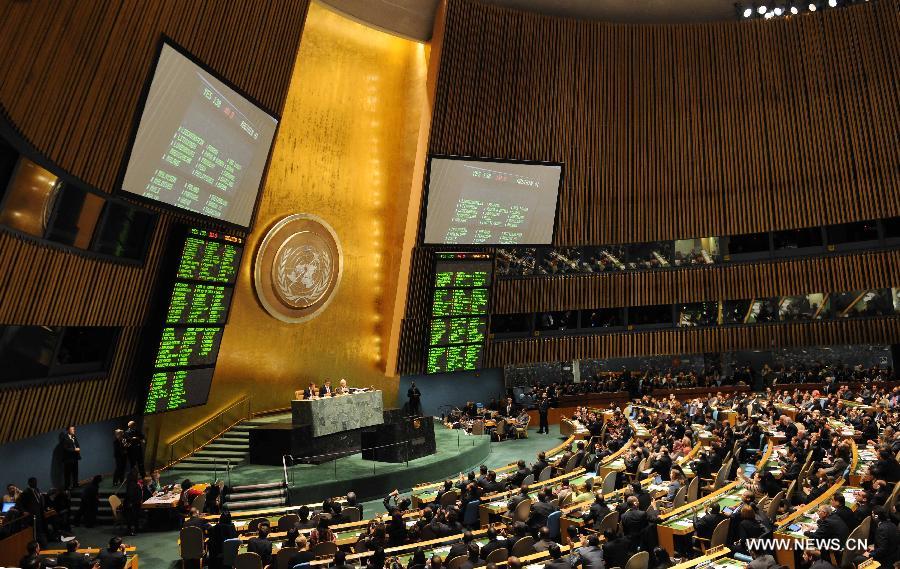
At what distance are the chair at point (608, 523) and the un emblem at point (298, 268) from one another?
11.0m

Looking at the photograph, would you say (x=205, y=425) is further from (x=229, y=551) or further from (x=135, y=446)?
(x=229, y=551)

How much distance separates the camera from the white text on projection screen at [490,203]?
1870cm

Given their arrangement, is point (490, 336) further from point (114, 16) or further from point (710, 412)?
point (114, 16)

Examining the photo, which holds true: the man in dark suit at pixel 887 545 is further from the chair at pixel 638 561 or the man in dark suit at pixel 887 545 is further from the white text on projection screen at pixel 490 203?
the white text on projection screen at pixel 490 203

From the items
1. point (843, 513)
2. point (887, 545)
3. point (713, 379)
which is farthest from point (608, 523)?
point (713, 379)

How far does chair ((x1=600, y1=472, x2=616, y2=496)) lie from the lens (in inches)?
476

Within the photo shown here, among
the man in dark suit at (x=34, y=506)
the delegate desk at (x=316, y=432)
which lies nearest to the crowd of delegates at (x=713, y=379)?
the delegate desk at (x=316, y=432)

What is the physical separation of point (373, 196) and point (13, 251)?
11183 millimetres

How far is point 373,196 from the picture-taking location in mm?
20047

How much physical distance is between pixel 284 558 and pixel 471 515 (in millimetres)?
3200

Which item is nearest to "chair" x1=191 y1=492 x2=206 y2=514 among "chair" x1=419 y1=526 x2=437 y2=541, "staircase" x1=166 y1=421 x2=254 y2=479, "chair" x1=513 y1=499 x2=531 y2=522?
"staircase" x1=166 y1=421 x2=254 y2=479

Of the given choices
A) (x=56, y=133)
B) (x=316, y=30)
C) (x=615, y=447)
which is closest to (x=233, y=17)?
(x=56, y=133)

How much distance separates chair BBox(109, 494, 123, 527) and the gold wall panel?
12.6 ft

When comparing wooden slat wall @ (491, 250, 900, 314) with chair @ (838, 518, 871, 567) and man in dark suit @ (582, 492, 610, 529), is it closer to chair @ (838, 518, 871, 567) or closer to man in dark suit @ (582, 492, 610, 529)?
man in dark suit @ (582, 492, 610, 529)
